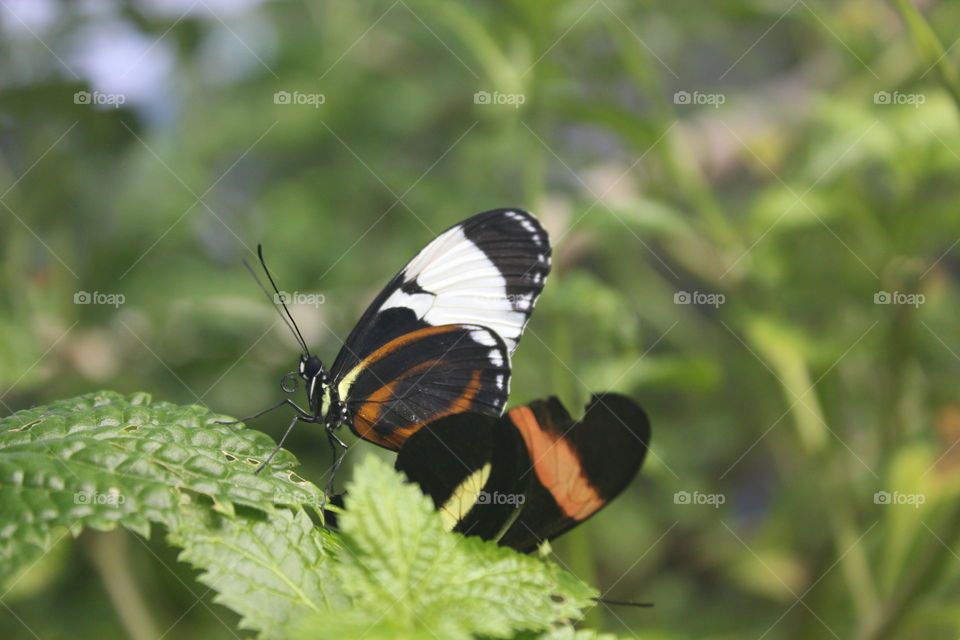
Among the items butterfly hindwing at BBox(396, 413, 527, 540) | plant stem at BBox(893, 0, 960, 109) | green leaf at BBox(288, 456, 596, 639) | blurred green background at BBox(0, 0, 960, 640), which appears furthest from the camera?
blurred green background at BBox(0, 0, 960, 640)

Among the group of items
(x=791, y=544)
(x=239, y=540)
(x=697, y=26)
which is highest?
(x=697, y=26)

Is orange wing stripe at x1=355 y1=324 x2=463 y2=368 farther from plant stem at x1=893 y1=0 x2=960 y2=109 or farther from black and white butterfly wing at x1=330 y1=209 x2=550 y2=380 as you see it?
plant stem at x1=893 y1=0 x2=960 y2=109

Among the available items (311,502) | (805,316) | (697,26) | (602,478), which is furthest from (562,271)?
(311,502)

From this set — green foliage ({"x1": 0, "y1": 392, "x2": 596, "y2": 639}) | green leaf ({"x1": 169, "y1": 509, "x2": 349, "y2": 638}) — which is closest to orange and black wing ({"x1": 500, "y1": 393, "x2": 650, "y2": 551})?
green foliage ({"x1": 0, "y1": 392, "x2": 596, "y2": 639})

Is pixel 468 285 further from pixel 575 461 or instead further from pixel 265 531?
pixel 265 531

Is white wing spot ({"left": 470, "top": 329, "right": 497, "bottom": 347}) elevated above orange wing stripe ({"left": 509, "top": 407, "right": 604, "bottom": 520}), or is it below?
above

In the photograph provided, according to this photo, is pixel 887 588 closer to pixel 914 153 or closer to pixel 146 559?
pixel 914 153
